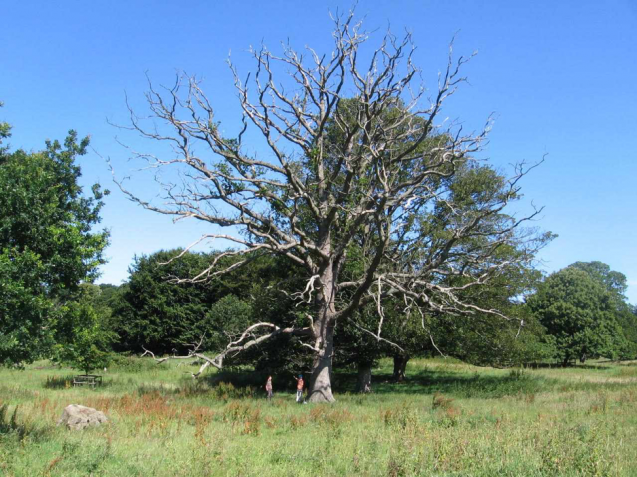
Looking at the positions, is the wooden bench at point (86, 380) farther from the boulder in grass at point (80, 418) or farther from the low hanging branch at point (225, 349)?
the boulder in grass at point (80, 418)

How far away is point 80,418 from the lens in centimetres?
1263

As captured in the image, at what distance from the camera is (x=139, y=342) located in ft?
171

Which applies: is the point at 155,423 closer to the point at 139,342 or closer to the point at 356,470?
the point at 356,470

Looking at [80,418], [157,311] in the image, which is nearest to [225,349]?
[80,418]

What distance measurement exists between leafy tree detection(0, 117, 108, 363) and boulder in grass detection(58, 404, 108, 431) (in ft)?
9.53

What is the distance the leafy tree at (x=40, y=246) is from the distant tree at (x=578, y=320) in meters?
45.1

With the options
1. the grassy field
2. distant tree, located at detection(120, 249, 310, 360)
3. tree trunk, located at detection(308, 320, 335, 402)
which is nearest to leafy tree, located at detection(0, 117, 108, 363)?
the grassy field

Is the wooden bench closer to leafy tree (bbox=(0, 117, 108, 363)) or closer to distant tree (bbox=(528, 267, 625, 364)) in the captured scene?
leafy tree (bbox=(0, 117, 108, 363))

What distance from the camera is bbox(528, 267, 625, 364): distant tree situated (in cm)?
4847

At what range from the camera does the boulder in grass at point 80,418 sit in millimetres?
12469

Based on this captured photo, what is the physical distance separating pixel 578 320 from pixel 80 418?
159 feet

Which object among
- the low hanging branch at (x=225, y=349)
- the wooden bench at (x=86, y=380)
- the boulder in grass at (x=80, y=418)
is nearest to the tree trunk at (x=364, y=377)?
the low hanging branch at (x=225, y=349)

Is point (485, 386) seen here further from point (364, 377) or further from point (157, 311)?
point (157, 311)

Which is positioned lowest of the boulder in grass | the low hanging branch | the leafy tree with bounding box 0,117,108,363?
the boulder in grass
